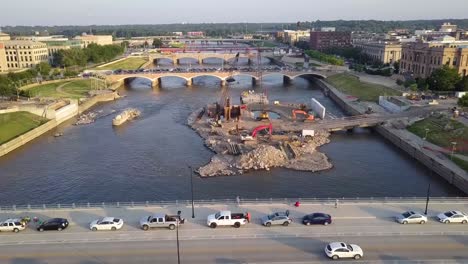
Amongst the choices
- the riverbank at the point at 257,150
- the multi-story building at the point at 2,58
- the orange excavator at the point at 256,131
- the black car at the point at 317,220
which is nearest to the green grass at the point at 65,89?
the multi-story building at the point at 2,58

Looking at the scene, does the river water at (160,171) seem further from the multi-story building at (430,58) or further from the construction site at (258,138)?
the multi-story building at (430,58)

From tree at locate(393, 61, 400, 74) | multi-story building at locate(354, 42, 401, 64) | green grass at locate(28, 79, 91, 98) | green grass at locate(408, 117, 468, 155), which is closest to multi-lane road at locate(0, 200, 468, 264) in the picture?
green grass at locate(408, 117, 468, 155)

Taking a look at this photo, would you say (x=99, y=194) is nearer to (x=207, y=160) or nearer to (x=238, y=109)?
(x=207, y=160)

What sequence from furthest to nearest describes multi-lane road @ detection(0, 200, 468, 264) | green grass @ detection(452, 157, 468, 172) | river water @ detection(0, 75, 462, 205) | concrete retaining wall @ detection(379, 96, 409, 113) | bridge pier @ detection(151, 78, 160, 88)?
1. bridge pier @ detection(151, 78, 160, 88)
2. concrete retaining wall @ detection(379, 96, 409, 113)
3. green grass @ detection(452, 157, 468, 172)
4. river water @ detection(0, 75, 462, 205)
5. multi-lane road @ detection(0, 200, 468, 264)

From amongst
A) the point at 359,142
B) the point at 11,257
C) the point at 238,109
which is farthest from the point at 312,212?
A: the point at 238,109

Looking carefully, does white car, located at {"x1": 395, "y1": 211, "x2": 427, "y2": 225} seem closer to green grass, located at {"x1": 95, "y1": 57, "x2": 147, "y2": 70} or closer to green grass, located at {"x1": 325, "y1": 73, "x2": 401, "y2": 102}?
green grass, located at {"x1": 325, "y1": 73, "x2": 401, "y2": 102}

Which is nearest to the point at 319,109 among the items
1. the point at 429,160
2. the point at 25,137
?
the point at 429,160
